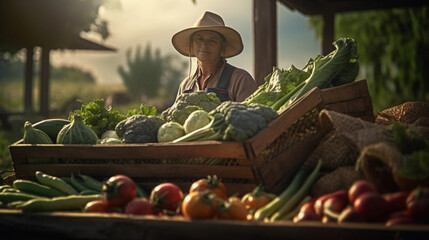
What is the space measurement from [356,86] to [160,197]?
166 centimetres

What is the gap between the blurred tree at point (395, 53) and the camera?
45.9 feet

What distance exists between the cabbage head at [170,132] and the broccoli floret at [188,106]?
0.17 metres

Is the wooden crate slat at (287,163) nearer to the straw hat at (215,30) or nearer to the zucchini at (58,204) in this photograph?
the zucchini at (58,204)

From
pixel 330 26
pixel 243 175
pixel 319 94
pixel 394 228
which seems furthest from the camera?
pixel 330 26

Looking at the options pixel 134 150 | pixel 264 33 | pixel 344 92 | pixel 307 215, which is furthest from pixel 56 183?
pixel 264 33

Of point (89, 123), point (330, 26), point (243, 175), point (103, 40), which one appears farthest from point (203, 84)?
point (103, 40)

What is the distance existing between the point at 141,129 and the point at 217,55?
2.05 meters

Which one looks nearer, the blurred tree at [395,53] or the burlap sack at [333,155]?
the burlap sack at [333,155]

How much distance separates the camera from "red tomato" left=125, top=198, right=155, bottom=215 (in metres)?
2.27

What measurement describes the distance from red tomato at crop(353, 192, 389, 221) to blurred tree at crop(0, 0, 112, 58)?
12.8 m

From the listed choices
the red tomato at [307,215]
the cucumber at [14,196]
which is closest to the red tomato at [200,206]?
the red tomato at [307,215]

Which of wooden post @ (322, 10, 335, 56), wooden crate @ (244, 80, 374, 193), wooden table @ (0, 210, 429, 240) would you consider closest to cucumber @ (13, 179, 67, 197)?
wooden table @ (0, 210, 429, 240)

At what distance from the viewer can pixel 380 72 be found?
50.4 ft

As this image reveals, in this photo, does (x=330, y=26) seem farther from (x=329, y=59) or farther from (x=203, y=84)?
(x=329, y=59)
